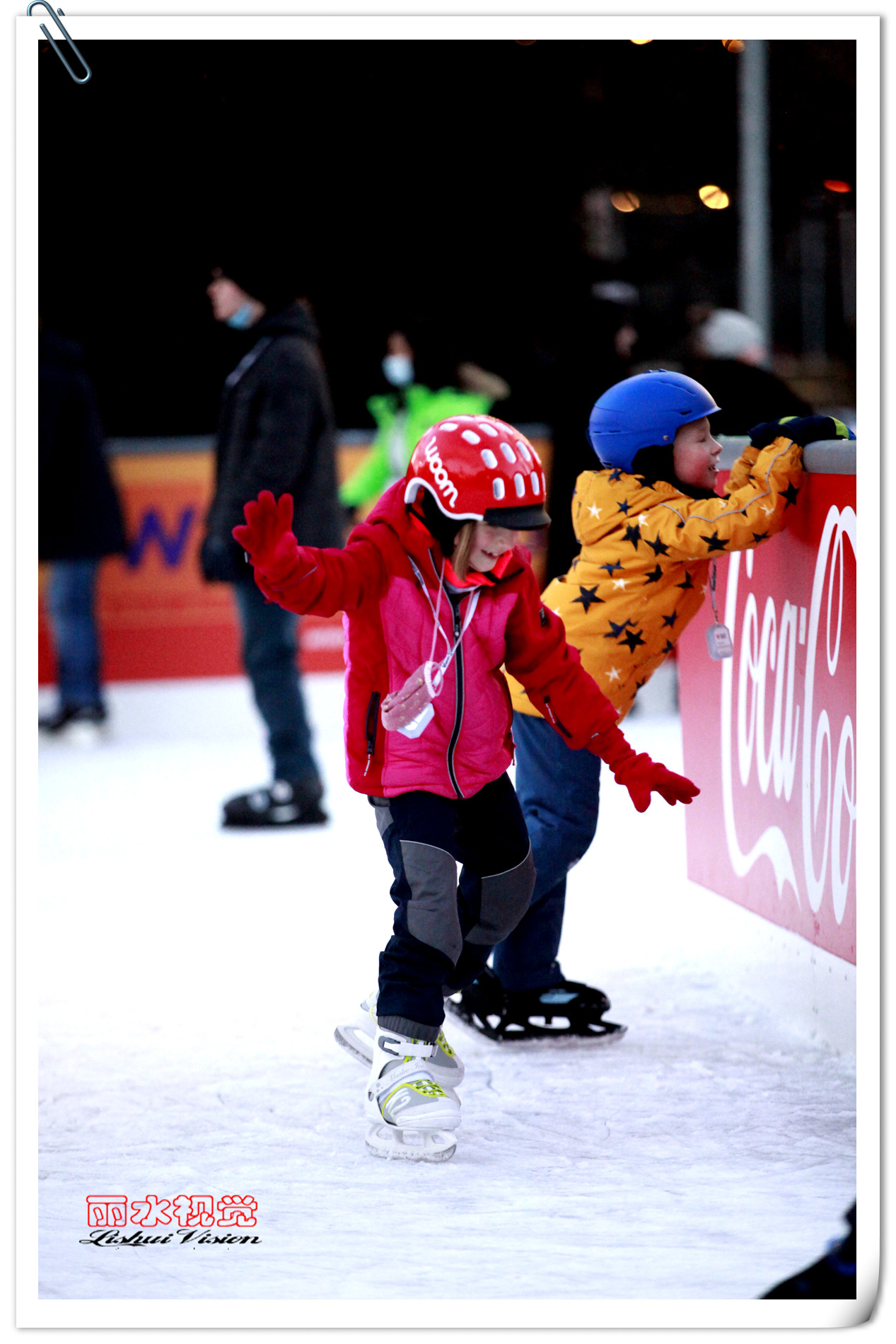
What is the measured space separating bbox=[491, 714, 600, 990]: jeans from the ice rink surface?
0.16 metres

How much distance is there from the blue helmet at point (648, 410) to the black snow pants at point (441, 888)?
0.68 metres

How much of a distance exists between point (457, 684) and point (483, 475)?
1.14 ft

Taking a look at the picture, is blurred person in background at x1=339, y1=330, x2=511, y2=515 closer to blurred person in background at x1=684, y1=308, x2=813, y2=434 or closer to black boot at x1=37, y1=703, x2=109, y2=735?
black boot at x1=37, y1=703, x2=109, y2=735

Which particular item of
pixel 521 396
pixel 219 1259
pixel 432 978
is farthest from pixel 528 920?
pixel 521 396

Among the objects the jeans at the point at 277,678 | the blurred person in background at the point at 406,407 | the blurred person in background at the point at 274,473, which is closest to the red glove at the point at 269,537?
the blurred person in background at the point at 274,473

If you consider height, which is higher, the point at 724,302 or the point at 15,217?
the point at 15,217

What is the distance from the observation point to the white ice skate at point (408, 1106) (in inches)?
109

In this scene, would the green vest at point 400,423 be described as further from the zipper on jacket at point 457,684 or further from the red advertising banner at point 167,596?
the zipper on jacket at point 457,684

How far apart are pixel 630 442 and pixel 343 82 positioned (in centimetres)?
168

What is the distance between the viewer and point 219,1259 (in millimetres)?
2398

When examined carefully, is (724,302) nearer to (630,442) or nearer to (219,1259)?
(630,442)

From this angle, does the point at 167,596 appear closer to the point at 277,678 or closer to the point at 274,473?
the point at 277,678

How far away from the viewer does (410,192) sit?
1216cm

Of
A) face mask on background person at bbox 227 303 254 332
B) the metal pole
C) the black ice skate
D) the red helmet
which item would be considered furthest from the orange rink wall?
the red helmet
